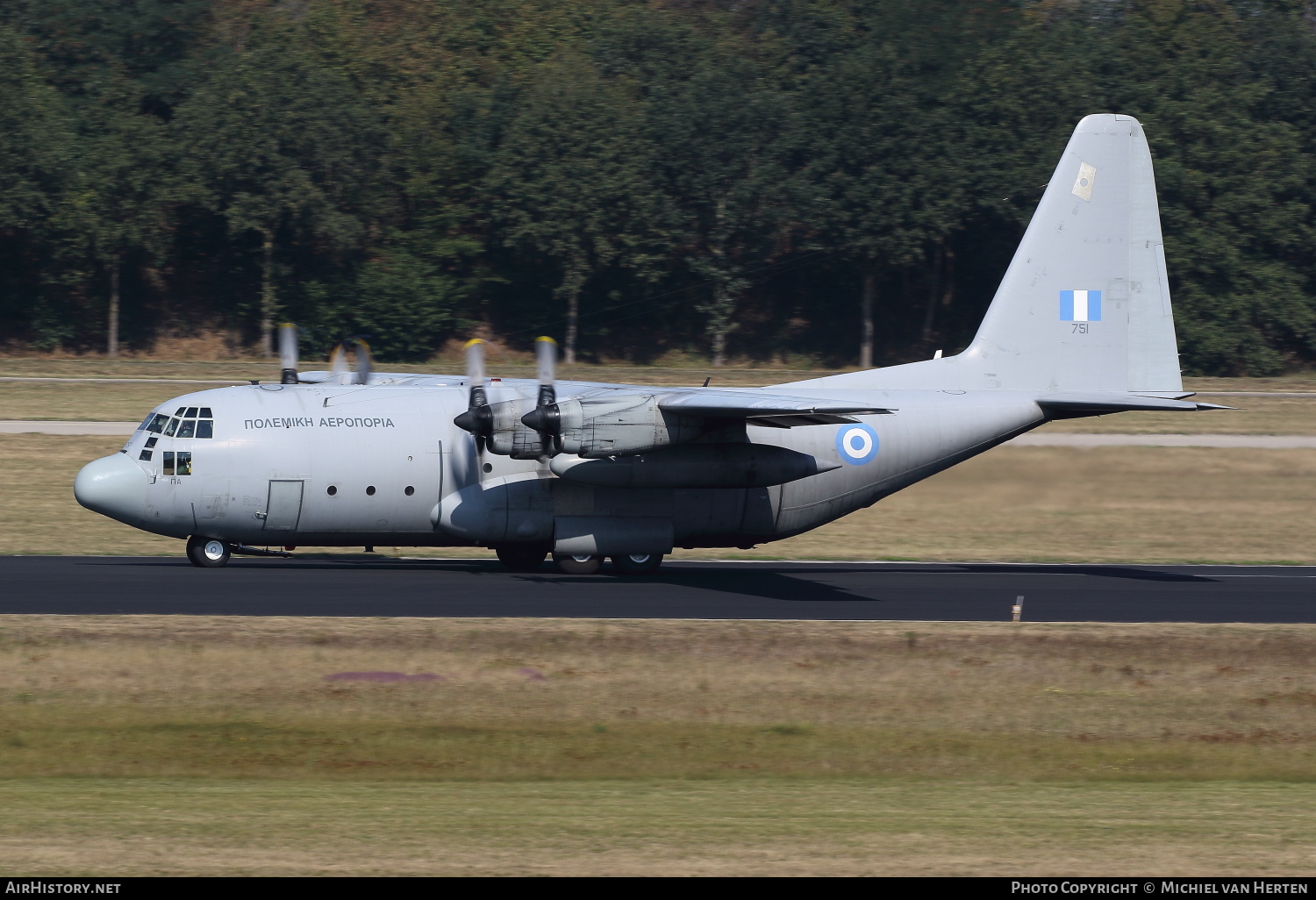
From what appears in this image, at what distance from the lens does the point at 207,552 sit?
24500mm

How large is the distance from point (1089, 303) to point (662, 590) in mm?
9740

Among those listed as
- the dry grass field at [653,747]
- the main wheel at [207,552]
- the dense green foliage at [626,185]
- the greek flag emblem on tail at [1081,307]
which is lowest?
the dry grass field at [653,747]

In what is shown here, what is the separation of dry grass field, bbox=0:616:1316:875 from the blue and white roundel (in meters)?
5.91

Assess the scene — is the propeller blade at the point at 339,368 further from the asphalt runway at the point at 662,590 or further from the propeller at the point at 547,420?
the propeller at the point at 547,420

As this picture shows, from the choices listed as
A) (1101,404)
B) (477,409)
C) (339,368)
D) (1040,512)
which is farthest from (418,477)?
(1040,512)

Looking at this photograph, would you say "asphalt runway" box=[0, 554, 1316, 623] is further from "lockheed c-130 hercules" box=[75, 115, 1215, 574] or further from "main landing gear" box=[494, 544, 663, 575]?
"lockheed c-130 hercules" box=[75, 115, 1215, 574]

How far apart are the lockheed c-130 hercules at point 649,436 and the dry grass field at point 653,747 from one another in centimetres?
467

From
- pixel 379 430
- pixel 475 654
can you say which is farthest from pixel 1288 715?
pixel 379 430

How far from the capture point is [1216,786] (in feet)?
47.5

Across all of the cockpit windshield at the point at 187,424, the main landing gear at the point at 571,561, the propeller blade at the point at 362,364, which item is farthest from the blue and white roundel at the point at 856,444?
the cockpit windshield at the point at 187,424

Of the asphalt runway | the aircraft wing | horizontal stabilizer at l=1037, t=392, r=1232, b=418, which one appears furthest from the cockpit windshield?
horizontal stabilizer at l=1037, t=392, r=1232, b=418

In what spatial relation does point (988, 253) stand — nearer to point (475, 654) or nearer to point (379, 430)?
point (379, 430)

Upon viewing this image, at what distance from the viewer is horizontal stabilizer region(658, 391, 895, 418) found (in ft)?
70.3

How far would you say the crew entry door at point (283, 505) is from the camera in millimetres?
23688
